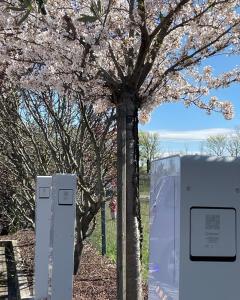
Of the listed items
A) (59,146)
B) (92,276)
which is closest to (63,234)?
(92,276)

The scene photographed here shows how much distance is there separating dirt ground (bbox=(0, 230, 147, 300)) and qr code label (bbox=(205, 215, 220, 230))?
4.01 metres

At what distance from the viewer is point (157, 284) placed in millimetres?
4176

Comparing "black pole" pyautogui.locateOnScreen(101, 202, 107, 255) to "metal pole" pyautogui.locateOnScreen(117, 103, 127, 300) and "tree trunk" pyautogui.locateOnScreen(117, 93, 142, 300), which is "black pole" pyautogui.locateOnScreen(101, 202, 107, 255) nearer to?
"tree trunk" pyautogui.locateOnScreen(117, 93, 142, 300)

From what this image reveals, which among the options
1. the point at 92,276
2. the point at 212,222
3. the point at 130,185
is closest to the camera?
the point at 212,222

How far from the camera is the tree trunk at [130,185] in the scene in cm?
565

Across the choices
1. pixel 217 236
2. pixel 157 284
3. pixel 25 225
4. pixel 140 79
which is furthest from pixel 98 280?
pixel 25 225

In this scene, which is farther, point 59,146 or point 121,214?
point 59,146

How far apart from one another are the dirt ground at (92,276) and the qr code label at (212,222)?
158 inches

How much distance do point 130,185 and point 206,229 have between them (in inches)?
90.4

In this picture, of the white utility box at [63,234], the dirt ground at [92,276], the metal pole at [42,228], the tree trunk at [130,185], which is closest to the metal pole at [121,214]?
the tree trunk at [130,185]

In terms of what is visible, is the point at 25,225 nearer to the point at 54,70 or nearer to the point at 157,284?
the point at 54,70

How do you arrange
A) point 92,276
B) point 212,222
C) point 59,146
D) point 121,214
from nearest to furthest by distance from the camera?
point 212,222 → point 121,214 → point 92,276 → point 59,146

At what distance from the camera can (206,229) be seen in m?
3.51

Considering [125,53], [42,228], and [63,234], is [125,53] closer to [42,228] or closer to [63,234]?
[63,234]
